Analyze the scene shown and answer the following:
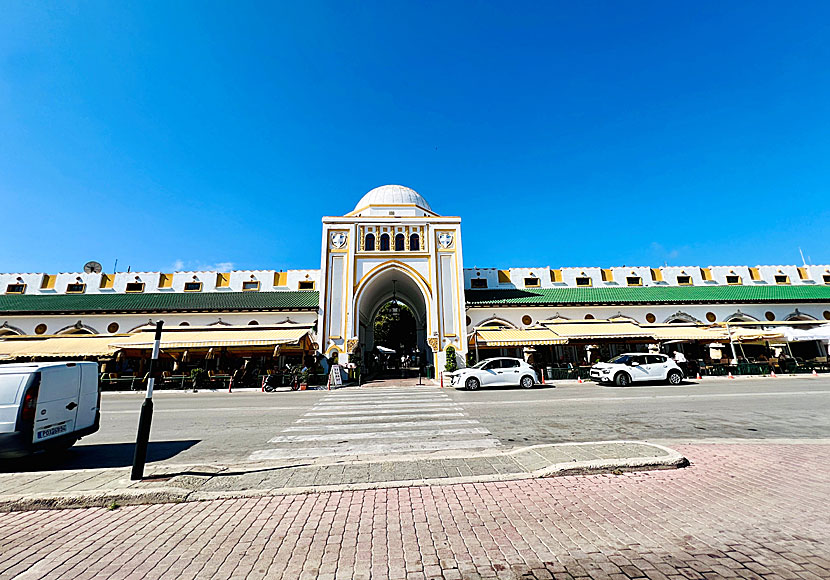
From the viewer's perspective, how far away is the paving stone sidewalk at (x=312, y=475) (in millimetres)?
4820

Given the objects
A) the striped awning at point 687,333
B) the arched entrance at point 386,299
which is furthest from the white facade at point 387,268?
the striped awning at point 687,333

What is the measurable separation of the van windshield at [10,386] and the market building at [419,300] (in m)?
18.4

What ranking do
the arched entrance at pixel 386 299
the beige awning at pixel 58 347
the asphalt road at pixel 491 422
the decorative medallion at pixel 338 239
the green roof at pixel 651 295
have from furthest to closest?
1. the green roof at pixel 651 295
2. the decorative medallion at pixel 338 239
3. the arched entrance at pixel 386 299
4. the beige awning at pixel 58 347
5. the asphalt road at pixel 491 422

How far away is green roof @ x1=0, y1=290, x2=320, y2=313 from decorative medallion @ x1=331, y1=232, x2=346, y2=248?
475cm

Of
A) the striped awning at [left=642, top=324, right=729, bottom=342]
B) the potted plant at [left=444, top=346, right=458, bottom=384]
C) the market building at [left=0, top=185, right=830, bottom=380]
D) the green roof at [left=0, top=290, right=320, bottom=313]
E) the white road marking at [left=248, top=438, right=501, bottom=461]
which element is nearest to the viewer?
the white road marking at [left=248, top=438, right=501, bottom=461]

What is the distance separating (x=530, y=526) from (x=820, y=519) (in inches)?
121

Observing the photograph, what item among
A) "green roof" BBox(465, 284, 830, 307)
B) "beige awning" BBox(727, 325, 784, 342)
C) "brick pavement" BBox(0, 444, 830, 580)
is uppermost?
"green roof" BBox(465, 284, 830, 307)

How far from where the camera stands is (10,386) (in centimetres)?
623

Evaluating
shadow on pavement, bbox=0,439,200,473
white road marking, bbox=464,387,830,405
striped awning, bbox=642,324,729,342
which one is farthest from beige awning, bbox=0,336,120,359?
striped awning, bbox=642,324,729,342

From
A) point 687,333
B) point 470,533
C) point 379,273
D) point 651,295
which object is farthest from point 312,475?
point 651,295

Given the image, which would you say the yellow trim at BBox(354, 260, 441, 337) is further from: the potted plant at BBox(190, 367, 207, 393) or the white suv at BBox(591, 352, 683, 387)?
the white suv at BBox(591, 352, 683, 387)

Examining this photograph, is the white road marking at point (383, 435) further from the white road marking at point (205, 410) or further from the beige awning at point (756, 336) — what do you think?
the beige awning at point (756, 336)

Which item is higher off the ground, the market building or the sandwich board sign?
the market building

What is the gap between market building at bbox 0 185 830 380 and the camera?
26908mm
